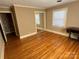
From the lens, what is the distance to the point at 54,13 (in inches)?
191

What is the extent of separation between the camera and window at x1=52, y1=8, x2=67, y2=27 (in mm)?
4273

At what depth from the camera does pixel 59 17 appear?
4586 mm

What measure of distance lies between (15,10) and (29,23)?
1251 mm

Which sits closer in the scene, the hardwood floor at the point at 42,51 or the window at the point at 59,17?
the hardwood floor at the point at 42,51

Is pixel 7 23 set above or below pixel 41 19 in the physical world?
below

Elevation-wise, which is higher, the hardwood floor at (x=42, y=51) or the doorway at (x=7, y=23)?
the doorway at (x=7, y=23)

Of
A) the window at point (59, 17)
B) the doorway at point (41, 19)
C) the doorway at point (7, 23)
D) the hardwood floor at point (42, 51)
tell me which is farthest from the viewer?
the doorway at point (41, 19)

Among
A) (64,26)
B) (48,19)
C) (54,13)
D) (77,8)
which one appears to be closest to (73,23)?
(64,26)

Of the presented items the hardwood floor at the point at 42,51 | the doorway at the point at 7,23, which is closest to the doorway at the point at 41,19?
the doorway at the point at 7,23

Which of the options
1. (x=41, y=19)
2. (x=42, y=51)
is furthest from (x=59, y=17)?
(x=42, y=51)

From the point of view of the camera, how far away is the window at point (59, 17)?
4273mm

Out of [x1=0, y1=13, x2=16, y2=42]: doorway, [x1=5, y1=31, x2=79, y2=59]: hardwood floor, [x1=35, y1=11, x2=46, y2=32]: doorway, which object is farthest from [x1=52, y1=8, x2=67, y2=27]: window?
[x1=0, y1=13, x2=16, y2=42]: doorway

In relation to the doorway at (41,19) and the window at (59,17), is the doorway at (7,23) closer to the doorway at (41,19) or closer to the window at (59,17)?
the doorway at (41,19)

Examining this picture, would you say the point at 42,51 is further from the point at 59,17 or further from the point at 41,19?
the point at 41,19
